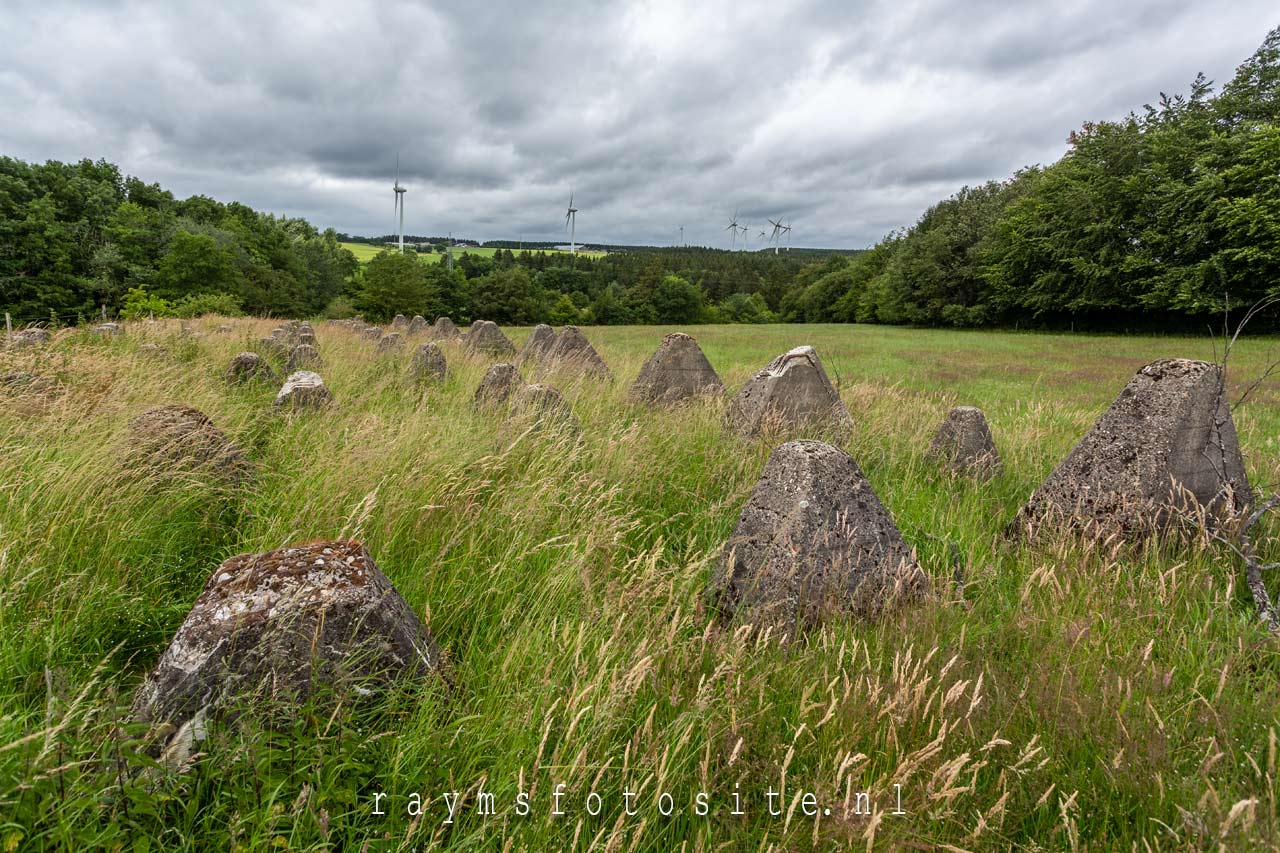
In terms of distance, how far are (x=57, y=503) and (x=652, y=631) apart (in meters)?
3.53

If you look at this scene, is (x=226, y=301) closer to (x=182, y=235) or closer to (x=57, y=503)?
(x=182, y=235)

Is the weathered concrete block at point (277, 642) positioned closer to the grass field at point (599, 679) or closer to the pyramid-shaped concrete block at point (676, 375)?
the grass field at point (599, 679)

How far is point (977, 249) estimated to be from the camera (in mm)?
49656

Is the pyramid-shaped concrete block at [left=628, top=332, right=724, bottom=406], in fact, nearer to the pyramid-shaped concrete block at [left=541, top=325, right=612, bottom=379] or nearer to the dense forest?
the pyramid-shaped concrete block at [left=541, top=325, right=612, bottom=379]

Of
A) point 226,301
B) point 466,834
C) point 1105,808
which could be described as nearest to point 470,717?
point 466,834

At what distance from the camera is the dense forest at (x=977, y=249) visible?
3134 cm

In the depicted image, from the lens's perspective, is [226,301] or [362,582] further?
[226,301]

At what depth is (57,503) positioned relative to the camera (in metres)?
3.25

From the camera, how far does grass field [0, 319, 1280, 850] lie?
1652mm

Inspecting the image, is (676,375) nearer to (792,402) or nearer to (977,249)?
(792,402)

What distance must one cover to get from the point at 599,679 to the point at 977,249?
58.8m

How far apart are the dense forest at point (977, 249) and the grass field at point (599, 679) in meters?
22.0

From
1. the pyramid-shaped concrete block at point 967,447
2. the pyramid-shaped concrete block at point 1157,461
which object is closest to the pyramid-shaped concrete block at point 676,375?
the pyramid-shaped concrete block at point 967,447

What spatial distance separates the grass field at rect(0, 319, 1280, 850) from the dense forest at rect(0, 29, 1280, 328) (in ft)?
72.1
